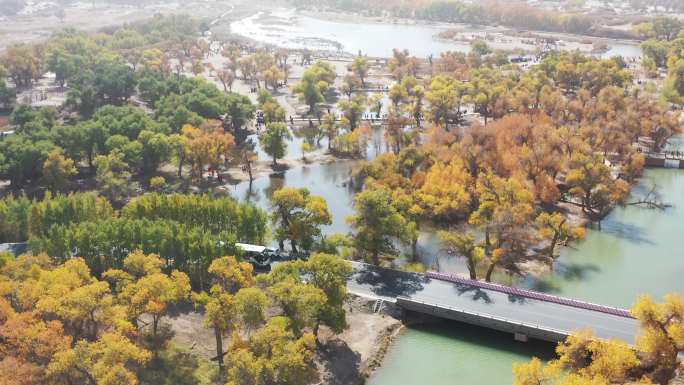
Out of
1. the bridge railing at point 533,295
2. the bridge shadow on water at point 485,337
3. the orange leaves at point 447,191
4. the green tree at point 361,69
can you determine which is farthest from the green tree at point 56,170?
the green tree at point 361,69

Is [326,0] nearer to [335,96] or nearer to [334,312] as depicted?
[335,96]

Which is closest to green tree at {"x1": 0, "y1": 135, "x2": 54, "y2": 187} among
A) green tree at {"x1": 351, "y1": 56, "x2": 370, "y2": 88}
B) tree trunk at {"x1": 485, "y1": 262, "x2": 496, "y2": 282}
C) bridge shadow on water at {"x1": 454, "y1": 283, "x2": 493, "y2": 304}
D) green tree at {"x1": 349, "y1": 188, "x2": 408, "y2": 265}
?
green tree at {"x1": 349, "y1": 188, "x2": 408, "y2": 265}

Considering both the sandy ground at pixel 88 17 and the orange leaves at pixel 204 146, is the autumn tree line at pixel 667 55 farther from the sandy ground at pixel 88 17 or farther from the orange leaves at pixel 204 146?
the sandy ground at pixel 88 17

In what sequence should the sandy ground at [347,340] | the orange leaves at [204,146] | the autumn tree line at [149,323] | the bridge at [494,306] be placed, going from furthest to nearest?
the orange leaves at [204,146]
the bridge at [494,306]
the sandy ground at [347,340]
the autumn tree line at [149,323]

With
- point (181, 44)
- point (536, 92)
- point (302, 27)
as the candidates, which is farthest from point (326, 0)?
point (536, 92)

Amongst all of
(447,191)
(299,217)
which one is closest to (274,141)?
(447,191)

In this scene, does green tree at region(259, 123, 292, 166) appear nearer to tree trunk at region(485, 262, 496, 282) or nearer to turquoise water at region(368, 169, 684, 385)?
tree trunk at region(485, 262, 496, 282)
